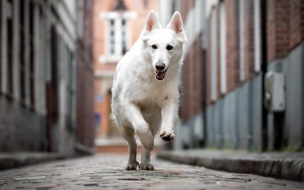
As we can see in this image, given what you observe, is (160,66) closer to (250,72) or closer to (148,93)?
(148,93)

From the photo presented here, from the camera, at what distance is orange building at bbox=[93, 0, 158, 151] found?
57281mm

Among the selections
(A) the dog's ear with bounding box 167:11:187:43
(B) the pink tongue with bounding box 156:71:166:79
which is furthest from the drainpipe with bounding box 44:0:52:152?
(B) the pink tongue with bounding box 156:71:166:79

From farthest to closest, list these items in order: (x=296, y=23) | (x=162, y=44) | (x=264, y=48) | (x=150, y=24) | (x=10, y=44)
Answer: (x=10, y=44)
(x=264, y=48)
(x=296, y=23)
(x=150, y=24)
(x=162, y=44)

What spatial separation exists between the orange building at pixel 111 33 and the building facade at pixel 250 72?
87.3 feet

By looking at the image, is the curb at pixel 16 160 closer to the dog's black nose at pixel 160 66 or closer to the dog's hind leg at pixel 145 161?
the dog's hind leg at pixel 145 161

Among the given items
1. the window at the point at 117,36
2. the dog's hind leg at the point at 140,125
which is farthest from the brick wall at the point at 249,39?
the window at the point at 117,36

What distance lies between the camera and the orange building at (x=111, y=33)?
188 ft

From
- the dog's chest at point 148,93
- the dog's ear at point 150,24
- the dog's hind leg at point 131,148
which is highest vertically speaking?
the dog's ear at point 150,24

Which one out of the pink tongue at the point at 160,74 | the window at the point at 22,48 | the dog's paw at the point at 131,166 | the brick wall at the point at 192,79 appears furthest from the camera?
the brick wall at the point at 192,79

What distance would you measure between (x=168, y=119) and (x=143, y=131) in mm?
315

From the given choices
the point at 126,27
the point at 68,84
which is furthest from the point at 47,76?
the point at 126,27

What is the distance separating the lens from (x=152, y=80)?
8781 mm

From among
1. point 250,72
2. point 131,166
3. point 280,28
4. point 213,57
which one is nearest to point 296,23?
point 280,28

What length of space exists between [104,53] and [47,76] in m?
33.6
